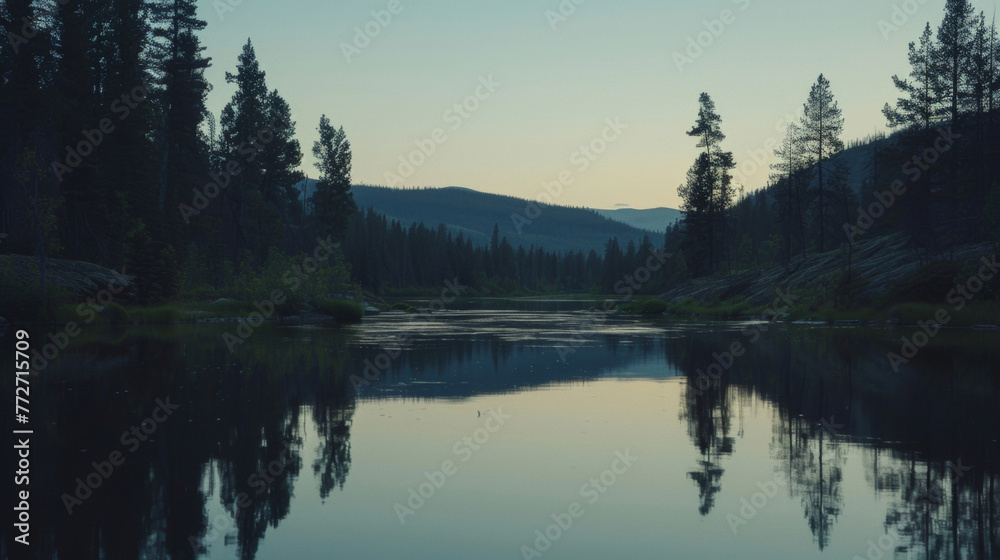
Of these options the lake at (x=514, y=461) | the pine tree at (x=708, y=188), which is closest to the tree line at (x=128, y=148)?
the lake at (x=514, y=461)

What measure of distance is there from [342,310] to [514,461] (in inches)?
1857

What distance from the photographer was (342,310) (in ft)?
189

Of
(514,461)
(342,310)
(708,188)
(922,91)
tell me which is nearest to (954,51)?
(922,91)

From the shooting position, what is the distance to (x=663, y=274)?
14150 cm

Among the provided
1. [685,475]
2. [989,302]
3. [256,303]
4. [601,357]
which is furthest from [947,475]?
[256,303]

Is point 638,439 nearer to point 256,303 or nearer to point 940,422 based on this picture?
point 940,422

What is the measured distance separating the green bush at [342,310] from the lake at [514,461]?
32753 millimetres

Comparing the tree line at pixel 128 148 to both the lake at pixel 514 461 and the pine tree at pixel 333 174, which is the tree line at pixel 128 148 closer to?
the pine tree at pixel 333 174

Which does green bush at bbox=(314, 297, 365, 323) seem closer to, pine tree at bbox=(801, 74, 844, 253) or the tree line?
the tree line

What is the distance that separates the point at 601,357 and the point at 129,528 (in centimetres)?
2222

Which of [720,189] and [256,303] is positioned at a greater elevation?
[720,189]

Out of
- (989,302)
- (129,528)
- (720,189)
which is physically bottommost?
(129,528)

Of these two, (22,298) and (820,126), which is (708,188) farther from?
(22,298)

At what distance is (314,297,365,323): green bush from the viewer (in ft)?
188
